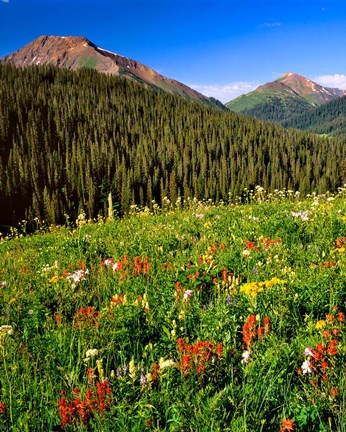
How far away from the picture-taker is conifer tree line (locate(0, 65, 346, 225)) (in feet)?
359

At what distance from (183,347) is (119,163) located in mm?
136295

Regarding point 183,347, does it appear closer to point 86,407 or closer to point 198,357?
point 198,357

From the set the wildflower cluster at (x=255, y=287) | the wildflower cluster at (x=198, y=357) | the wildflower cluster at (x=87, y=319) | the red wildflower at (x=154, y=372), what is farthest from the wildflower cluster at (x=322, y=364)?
the wildflower cluster at (x=87, y=319)

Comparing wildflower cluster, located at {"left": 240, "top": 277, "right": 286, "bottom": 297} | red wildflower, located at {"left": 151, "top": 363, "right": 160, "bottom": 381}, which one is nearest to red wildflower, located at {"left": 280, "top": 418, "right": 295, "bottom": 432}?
red wildflower, located at {"left": 151, "top": 363, "right": 160, "bottom": 381}

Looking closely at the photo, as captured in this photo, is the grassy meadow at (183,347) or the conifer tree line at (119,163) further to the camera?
the conifer tree line at (119,163)

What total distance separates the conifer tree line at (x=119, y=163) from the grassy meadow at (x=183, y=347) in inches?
3150

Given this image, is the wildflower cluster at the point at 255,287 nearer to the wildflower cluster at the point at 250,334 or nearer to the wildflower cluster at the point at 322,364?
the wildflower cluster at the point at 250,334

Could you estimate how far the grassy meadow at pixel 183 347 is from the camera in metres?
2.50

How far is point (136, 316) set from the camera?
3.76 m

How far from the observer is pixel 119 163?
136125mm

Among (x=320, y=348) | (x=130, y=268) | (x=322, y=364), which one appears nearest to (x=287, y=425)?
Result: (x=322, y=364)

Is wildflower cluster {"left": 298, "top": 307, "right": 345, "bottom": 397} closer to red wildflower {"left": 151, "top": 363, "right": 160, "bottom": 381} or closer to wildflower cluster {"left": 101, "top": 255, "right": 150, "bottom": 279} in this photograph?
red wildflower {"left": 151, "top": 363, "right": 160, "bottom": 381}

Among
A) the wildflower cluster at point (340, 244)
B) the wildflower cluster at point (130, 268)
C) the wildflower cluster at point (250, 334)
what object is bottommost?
the wildflower cluster at point (130, 268)

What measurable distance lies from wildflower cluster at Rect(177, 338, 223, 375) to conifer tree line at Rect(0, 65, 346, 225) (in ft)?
269
